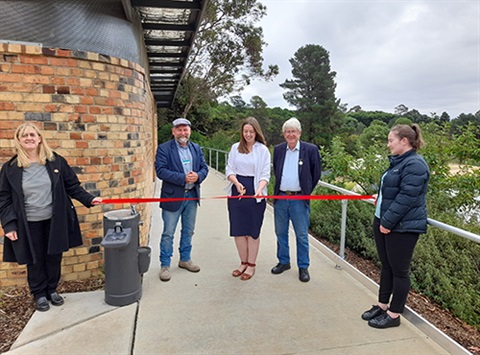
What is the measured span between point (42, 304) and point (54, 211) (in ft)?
2.91

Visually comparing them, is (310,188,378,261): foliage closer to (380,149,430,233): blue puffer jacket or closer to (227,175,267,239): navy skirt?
(227,175,267,239): navy skirt

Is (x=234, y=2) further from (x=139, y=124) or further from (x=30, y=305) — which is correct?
(x=30, y=305)

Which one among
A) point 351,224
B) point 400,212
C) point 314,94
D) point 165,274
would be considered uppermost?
point 314,94

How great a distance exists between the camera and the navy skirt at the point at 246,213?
3801 mm

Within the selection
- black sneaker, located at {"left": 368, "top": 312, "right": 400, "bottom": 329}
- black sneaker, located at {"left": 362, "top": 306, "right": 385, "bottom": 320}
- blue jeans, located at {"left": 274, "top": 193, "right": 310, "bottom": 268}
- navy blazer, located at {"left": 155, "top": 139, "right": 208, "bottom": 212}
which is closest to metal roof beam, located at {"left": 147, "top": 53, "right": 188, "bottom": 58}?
navy blazer, located at {"left": 155, "top": 139, "right": 208, "bottom": 212}

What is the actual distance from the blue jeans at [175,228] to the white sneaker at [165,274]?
5 cm

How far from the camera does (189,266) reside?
417 cm

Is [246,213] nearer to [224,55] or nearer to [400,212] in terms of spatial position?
[400,212]

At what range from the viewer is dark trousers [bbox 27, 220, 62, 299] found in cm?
311

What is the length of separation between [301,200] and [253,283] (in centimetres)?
105

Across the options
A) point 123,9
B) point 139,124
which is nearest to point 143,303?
point 139,124

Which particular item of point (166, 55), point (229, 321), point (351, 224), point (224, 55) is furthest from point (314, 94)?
point (229, 321)

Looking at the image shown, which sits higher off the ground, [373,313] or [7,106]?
[7,106]

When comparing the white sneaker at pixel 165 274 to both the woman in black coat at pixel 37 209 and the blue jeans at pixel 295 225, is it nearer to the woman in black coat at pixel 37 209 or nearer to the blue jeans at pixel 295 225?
the woman in black coat at pixel 37 209
